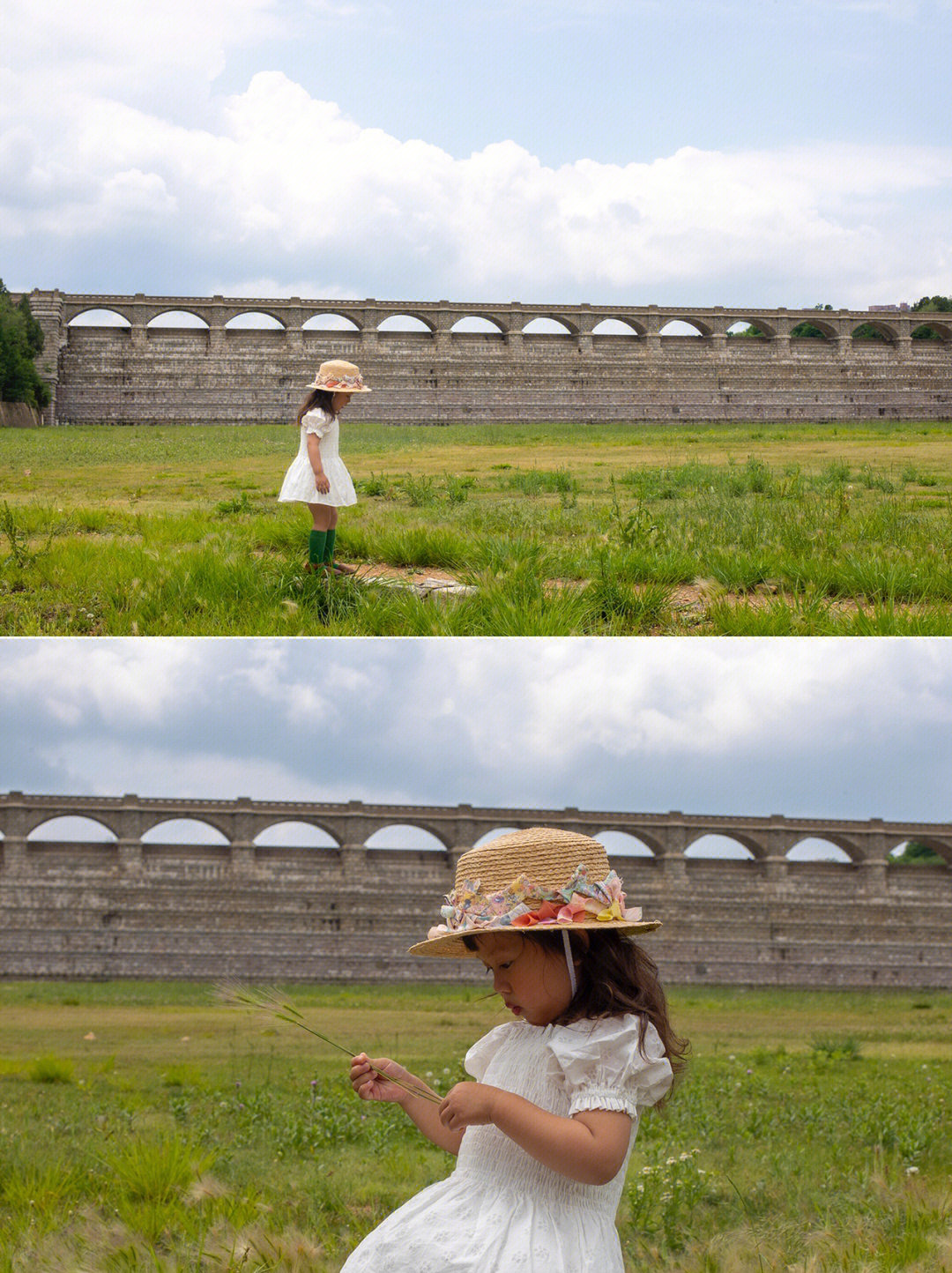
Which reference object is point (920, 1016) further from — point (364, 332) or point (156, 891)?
point (364, 332)

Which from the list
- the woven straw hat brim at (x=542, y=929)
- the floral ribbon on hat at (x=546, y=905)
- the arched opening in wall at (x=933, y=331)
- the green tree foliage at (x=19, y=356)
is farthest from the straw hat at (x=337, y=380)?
the arched opening in wall at (x=933, y=331)

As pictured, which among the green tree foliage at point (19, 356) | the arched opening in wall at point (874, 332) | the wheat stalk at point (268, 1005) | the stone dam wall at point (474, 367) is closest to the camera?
the wheat stalk at point (268, 1005)

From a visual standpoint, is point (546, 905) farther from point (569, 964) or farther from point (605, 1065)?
point (605, 1065)

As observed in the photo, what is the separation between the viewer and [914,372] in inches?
1854

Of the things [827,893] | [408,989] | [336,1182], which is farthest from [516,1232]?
[827,893]

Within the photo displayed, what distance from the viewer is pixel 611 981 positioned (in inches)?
79.7

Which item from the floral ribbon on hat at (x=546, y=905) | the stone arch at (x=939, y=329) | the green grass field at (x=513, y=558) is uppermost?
the stone arch at (x=939, y=329)

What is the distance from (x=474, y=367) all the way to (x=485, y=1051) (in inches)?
1661

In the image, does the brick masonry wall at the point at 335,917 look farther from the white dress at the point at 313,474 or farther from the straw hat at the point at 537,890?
the straw hat at the point at 537,890

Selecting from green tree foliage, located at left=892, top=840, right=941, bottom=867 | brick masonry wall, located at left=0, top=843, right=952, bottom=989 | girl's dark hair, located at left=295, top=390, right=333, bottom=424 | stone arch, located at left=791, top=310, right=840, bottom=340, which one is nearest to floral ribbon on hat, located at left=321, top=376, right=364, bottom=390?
girl's dark hair, located at left=295, top=390, right=333, bottom=424

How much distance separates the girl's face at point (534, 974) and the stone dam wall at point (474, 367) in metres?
37.5

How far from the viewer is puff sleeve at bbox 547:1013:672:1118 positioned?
1.89m

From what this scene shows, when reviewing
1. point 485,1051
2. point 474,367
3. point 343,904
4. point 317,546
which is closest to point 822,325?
point 474,367

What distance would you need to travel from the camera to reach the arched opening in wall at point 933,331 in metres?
51.8
